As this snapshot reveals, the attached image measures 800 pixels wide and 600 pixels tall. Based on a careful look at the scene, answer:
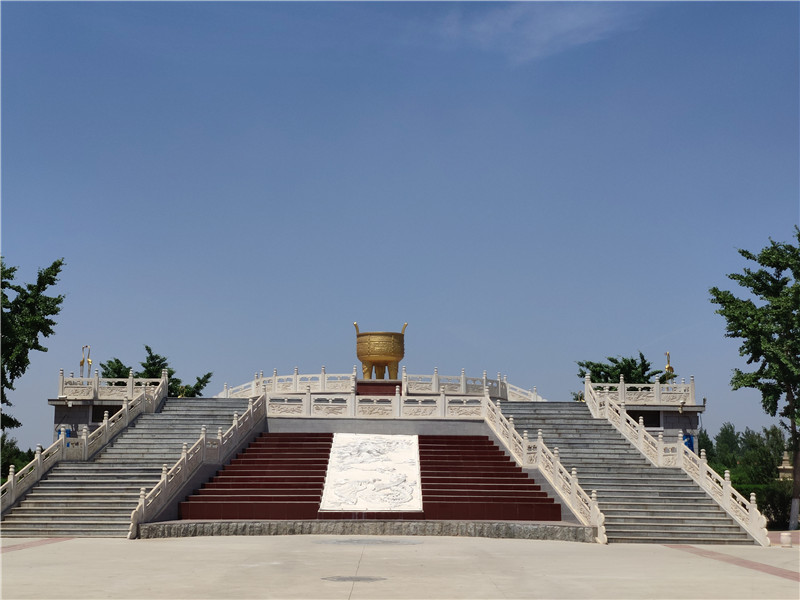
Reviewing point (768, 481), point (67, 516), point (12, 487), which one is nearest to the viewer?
point (67, 516)

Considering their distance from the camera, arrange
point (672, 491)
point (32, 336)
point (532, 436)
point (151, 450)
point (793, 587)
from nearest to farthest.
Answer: point (793, 587) < point (672, 491) < point (151, 450) < point (532, 436) < point (32, 336)

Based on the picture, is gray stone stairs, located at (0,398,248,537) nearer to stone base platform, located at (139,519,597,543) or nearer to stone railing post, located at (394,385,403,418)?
stone base platform, located at (139,519,597,543)

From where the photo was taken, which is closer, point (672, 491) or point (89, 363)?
point (672, 491)

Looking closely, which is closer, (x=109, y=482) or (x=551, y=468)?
(x=109, y=482)

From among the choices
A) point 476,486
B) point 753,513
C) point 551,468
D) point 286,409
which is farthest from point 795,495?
point 286,409

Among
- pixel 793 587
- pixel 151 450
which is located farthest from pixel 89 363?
pixel 793 587

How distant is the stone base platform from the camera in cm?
2197

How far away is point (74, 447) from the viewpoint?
Result: 27875 mm

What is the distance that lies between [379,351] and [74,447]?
17113mm

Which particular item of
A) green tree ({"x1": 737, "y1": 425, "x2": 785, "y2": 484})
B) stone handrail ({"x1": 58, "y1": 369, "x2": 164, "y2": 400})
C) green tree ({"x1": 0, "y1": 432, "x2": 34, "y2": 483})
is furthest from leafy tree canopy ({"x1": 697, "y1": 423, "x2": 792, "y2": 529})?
green tree ({"x1": 0, "y1": 432, "x2": 34, "y2": 483})

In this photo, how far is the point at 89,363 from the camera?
45219 mm

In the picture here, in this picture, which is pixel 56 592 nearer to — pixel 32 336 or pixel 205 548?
pixel 205 548

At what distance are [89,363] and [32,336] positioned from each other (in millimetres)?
11035

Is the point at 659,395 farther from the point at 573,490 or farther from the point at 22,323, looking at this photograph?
the point at 22,323
